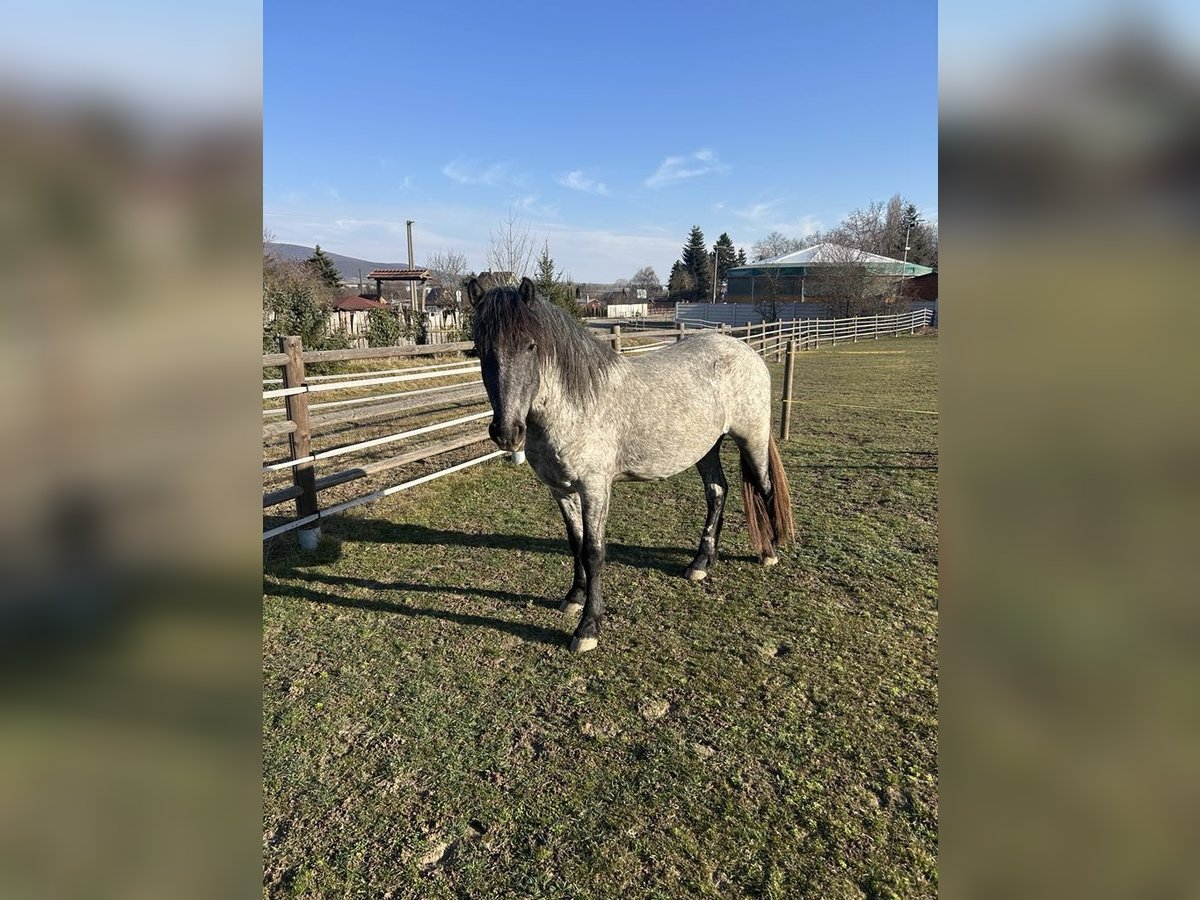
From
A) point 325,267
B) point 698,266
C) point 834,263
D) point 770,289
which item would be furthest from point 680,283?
point 325,267

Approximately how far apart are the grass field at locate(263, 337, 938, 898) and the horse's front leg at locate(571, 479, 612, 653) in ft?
0.35

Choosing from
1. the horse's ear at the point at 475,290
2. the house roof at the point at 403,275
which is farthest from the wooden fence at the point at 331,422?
the house roof at the point at 403,275

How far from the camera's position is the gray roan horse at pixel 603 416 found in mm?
2406

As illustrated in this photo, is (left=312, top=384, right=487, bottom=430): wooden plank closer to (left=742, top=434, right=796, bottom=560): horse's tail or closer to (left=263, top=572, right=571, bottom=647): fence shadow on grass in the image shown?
(left=263, top=572, right=571, bottom=647): fence shadow on grass

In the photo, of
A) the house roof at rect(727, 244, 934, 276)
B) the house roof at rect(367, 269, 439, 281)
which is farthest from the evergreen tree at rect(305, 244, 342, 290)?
the house roof at rect(727, 244, 934, 276)

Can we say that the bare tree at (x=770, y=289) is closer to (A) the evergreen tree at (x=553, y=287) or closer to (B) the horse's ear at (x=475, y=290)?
(A) the evergreen tree at (x=553, y=287)

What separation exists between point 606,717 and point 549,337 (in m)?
1.53

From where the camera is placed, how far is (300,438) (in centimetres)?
405

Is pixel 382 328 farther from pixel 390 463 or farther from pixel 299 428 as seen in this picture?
pixel 299 428

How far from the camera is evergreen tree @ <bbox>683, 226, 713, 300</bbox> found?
58062mm
